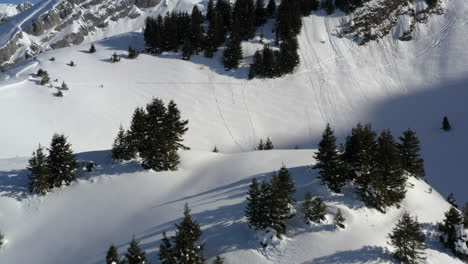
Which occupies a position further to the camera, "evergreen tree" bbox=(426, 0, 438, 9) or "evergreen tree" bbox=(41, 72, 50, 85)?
"evergreen tree" bbox=(426, 0, 438, 9)

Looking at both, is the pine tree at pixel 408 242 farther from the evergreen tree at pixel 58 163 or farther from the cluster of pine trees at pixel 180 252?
the evergreen tree at pixel 58 163

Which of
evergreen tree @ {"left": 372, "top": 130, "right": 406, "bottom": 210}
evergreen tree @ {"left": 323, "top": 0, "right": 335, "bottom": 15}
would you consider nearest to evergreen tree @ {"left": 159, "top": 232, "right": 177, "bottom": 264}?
evergreen tree @ {"left": 372, "top": 130, "right": 406, "bottom": 210}

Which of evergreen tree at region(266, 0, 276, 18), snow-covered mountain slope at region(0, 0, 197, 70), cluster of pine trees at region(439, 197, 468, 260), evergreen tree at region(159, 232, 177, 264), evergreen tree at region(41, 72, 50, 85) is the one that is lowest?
cluster of pine trees at region(439, 197, 468, 260)

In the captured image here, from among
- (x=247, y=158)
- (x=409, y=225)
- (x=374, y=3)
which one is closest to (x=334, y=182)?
(x=409, y=225)

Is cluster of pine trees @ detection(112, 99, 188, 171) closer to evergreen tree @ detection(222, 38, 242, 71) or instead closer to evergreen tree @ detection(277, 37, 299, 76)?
evergreen tree @ detection(222, 38, 242, 71)

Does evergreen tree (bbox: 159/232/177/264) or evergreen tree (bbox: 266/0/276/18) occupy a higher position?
evergreen tree (bbox: 266/0/276/18)

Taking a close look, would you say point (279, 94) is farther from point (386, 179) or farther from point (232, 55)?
point (386, 179)
